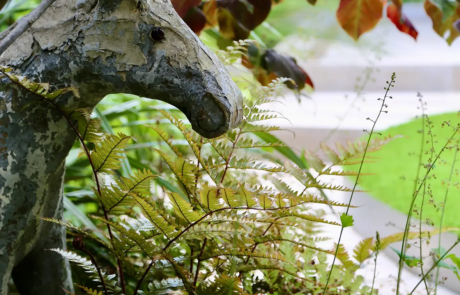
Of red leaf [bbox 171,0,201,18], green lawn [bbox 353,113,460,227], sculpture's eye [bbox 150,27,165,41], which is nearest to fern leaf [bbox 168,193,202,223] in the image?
sculpture's eye [bbox 150,27,165,41]

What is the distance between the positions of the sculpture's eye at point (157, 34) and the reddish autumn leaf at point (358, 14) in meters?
0.37

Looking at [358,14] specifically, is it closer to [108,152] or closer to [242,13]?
[242,13]

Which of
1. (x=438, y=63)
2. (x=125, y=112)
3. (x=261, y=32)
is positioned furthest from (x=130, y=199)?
(x=438, y=63)

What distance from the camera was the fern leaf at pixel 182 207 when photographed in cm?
41

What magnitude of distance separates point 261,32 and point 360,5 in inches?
35.7

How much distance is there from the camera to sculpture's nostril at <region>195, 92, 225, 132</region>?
369 millimetres

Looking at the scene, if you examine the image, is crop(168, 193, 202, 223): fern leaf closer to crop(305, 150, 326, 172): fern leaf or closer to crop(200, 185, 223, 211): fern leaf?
crop(200, 185, 223, 211): fern leaf

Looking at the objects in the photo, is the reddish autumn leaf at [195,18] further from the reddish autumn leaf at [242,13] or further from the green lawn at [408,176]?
the green lawn at [408,176]

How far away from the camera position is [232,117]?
A: 38 centimetres

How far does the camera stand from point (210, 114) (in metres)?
0.37

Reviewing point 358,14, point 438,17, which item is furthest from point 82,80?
point 438,17

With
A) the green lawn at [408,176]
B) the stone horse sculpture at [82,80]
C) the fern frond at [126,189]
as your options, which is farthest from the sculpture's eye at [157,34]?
the green lawn at [408,176]

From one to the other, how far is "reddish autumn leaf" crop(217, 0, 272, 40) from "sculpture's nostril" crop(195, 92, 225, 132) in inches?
12.3

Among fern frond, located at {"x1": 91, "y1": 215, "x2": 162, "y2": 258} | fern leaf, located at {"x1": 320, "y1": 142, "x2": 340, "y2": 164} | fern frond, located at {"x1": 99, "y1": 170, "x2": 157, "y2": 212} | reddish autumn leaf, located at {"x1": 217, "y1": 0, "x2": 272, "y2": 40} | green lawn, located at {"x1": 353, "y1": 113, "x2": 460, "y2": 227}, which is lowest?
green lawn, located at {"x1": 353, "y1": 113, "x2": 460, "y2": 227}
